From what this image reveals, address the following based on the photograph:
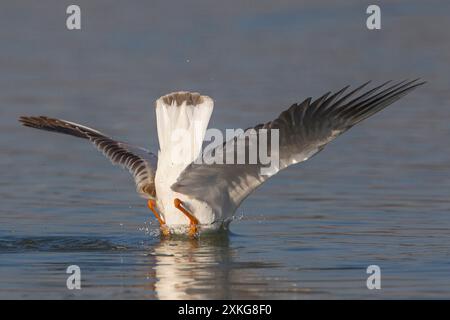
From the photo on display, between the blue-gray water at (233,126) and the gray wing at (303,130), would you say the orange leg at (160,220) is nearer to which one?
the blue-gray water at (233,126)

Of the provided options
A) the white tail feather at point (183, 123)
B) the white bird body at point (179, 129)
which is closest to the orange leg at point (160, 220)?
the white bird body at point (179, 129)

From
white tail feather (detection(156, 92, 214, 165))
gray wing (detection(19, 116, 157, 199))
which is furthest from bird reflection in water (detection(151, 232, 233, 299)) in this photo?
white tail feather (detection(156, 92, 214, 165))

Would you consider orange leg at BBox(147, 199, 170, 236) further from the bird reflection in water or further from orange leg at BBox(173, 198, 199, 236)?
orange leg at BBox(173, 198, 199, 236)

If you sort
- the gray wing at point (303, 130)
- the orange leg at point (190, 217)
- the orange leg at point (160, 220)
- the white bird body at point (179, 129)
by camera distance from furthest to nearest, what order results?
1. the orange leg at point (160, 220)
2. the orange leg at point (190, 217)
3. the white bird body at point (179, 129)
4. the gray wing at point (303, 130)

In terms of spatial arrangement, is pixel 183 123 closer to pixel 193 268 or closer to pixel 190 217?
pixel 190 217

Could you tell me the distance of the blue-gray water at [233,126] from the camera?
33.5 ft

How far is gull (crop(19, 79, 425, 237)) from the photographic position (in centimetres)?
1102

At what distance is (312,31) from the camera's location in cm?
2214

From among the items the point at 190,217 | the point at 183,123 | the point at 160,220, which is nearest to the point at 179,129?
the point at 183,123

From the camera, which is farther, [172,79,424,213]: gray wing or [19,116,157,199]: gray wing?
[19,116,157,199]: gray wing

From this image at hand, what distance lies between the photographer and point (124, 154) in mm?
12734

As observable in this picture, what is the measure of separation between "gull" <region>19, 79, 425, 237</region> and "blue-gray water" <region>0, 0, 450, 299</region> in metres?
0.31

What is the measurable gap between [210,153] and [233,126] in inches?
214

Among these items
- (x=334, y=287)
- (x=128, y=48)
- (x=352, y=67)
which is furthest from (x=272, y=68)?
(x=334, y=287)
